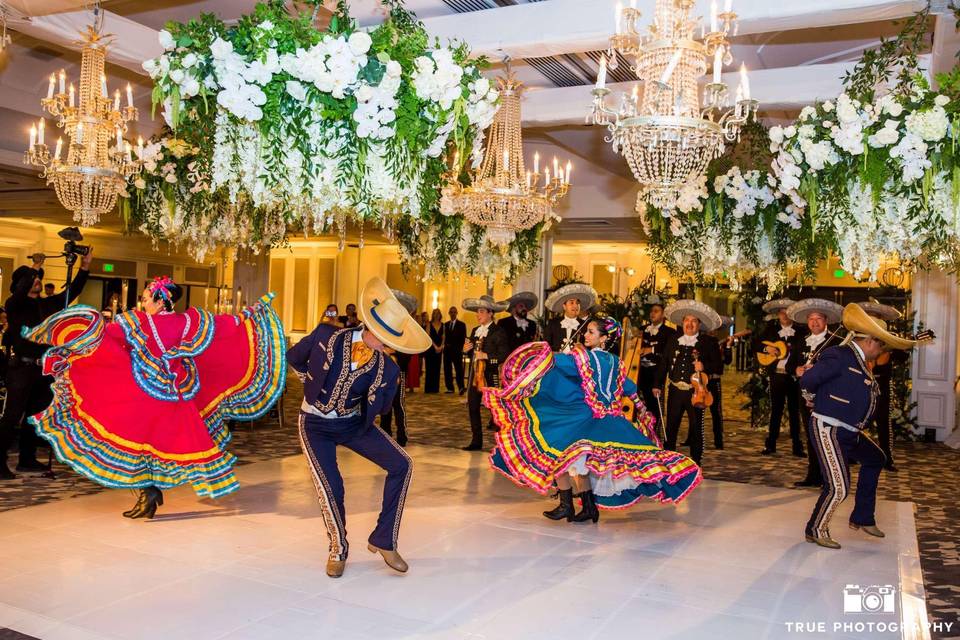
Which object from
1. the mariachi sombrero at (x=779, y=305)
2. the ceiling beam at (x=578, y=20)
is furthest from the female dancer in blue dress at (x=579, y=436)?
the mariachi sombrero at (x=779, y=305)

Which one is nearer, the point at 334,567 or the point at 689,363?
the point at 334,567

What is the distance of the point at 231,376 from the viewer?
19.1ft

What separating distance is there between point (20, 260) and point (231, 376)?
17.4 m

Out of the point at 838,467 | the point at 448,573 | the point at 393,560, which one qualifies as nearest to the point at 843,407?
the point at 838,467

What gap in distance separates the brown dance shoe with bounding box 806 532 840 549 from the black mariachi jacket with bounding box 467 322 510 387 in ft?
12.5

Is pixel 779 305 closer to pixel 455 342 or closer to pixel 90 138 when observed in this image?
pixel 455 342

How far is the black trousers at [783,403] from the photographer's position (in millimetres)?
9062

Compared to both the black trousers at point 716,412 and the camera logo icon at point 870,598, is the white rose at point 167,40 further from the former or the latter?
the black trousers at point 716,412

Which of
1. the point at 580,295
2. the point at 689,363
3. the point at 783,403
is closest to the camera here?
the point at 689,363

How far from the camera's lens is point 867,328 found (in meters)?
5.45

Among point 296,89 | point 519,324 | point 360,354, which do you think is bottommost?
point 360,354

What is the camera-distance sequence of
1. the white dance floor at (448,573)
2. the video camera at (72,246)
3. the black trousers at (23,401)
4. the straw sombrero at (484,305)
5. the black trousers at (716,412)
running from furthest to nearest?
the black trousers at (716,412) → the straw sombrero at (484,305) → the black trousers at (23,401) → the video camera at (72,246) → the white dance floor at (448,573)

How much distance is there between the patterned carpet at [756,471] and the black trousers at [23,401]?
0.30 metres

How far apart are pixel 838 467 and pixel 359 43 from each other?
3993 mm
